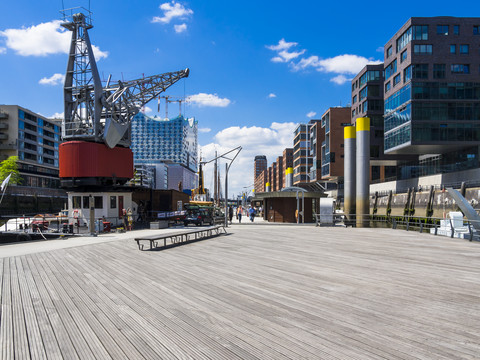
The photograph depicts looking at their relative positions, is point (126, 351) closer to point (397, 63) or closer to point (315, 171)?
point (397, 63)

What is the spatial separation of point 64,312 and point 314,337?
4.45 meters

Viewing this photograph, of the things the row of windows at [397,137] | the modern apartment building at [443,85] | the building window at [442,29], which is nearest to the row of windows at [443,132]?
the modern apartment building at [443,85]

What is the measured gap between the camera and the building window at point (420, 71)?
48188 millimetres

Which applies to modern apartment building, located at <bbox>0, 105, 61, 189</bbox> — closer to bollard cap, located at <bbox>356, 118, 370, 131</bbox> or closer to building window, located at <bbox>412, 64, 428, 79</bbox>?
bollard cap, located at <bbox>356, 118, 370, 131</bbox>

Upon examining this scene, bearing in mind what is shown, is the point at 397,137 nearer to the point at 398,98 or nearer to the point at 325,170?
the point at 398,98

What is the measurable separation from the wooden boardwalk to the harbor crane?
1792 centimetres

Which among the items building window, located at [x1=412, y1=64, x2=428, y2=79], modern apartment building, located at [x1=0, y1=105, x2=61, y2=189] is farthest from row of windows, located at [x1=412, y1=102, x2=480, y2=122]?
modern apartment building, located at [x1=0, y1=105, x2=61, y2=189]

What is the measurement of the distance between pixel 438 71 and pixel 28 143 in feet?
286

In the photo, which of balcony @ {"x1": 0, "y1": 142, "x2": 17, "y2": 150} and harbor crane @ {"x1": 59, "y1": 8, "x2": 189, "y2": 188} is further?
balcony @ {"x1": 0, "y1": 142, "x2": 17, "y2": 150}

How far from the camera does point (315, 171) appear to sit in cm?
9206

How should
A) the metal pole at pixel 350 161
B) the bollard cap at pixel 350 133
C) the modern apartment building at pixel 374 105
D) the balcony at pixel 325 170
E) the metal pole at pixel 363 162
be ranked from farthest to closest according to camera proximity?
the balcony at pixel 325 170, the modern apartment building at pixel 374 105, the metal pole at pixel 350 161, the bollard cap at pixel 350 133, the metal pole at pixel 363 162

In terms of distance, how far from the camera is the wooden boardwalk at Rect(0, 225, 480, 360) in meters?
5.02

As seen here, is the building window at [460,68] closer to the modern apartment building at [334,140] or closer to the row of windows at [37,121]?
the modern apartment building at [334,140]

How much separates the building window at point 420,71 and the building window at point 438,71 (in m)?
1.11
